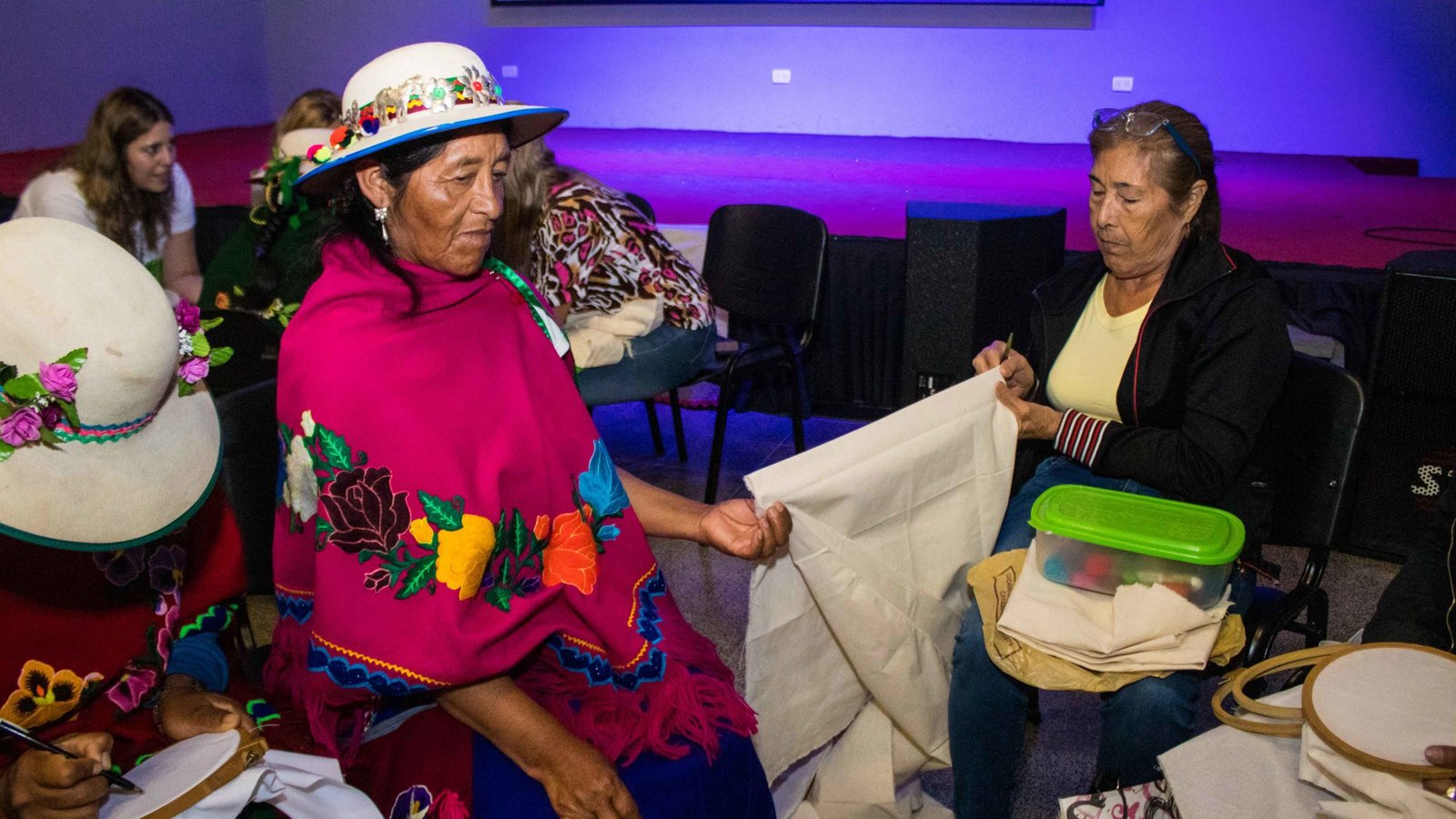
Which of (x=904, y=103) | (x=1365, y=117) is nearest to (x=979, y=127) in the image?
(x=904, y=103)

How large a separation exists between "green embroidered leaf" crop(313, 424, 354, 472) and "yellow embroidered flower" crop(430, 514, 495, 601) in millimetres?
129

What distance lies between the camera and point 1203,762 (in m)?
1.62

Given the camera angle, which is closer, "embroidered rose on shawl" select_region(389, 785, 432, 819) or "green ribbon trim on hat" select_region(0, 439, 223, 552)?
"green ribbon trim on hat" select_region(0, 439, 223, 552)

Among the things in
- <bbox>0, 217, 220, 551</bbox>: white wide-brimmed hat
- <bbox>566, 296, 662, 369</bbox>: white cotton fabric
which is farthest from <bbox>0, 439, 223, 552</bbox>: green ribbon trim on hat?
<bbox>566, 296, 662, 369</bbox>: white cotton fabric

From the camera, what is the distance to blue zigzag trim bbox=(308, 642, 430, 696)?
1570mm

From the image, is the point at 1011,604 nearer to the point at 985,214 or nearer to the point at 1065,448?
the point at 1065,448

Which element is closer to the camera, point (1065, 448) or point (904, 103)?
point (1065, 448)

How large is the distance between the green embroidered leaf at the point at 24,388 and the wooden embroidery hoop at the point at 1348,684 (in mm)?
1629

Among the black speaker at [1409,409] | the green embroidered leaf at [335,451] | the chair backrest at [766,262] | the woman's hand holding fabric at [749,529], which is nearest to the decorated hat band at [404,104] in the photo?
the green embroidered leaf at [335,451]

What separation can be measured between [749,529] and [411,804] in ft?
2.20

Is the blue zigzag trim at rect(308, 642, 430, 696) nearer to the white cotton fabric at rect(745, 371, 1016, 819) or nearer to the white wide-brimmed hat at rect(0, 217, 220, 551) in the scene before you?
the white wide-brimmed hat at rect(0, 217, 220, 551)

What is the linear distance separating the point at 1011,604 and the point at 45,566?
149cm

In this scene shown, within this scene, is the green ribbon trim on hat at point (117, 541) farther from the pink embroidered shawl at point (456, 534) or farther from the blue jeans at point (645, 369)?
the blue jeans at point (645, 369)

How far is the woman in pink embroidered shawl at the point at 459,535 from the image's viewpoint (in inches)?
62.7
